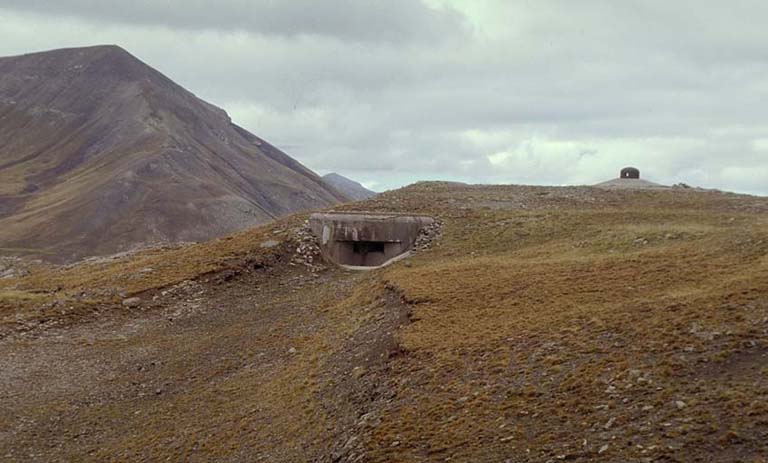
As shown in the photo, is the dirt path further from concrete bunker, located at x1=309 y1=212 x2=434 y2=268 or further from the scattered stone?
concrete bunker, located at x1=309 y1=212 x2=434 y2=268

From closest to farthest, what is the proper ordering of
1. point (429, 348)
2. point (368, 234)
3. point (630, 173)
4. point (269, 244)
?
1. point (429, 348)
2. point (269, 244)
3. point (368, 234)
4. point (630, 173)

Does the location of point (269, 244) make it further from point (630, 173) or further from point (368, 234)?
point (630, 173)

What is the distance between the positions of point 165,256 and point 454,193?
40.9 feet

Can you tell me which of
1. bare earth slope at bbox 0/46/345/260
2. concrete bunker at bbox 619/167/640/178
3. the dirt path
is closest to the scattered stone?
the dirt path

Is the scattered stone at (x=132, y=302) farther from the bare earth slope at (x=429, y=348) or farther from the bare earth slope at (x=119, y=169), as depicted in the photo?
the bare earth slope at (x=119, y=169)

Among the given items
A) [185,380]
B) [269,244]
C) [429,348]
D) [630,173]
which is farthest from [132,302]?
[630,173]

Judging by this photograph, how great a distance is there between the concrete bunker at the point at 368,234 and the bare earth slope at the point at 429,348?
0.90 meters

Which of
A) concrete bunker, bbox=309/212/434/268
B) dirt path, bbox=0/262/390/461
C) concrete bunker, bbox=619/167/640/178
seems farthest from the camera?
concrete bunker, bbox=619/167/640/178

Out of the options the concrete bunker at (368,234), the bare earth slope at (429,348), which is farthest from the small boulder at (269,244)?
the concrete bunker at (368,234)

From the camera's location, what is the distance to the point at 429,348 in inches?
496

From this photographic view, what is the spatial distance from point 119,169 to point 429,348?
134 m

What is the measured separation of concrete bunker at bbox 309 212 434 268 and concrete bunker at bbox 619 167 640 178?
600 inches

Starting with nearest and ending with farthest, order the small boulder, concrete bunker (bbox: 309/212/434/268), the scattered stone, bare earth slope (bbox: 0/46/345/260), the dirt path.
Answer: the dirt path < the scattered stone < the small boulder < concrete bunker (bbox: 309/212/434/268) < bare earth slope (bbox: 0/46/345/260)

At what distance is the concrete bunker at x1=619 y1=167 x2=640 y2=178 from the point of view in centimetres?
3584
